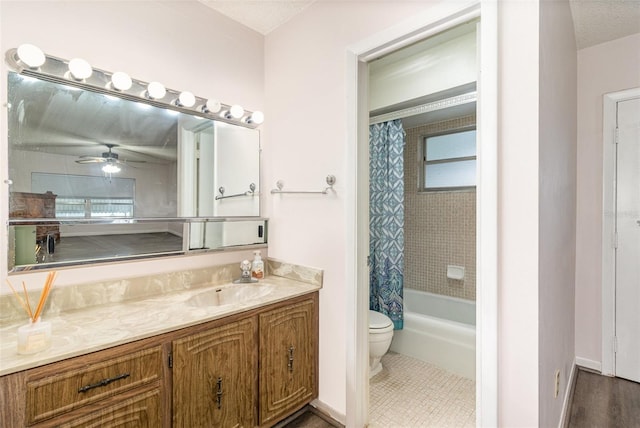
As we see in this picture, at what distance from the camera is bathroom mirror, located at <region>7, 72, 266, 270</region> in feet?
4.39

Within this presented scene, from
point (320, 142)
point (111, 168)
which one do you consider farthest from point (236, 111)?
point (111, 168)

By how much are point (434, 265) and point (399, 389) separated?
1.49 m

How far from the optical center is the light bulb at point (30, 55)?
1280mm

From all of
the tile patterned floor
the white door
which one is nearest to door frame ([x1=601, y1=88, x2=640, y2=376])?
the white door

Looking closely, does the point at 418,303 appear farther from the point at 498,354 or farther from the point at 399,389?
the point at 498,354

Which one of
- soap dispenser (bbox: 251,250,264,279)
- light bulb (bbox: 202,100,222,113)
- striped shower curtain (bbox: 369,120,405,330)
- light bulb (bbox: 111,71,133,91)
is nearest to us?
light bulb (bbox: 111,71,133,91)

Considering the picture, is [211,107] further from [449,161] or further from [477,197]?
[449,161]

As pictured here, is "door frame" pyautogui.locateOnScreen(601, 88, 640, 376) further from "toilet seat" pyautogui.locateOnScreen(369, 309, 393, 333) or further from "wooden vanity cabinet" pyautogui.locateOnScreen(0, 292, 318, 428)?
"wooden vanity cabinet" pyautogui.locateOnScreen(0, 292, 318, 428)

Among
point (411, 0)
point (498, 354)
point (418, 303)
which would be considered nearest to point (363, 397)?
point (498, 354)

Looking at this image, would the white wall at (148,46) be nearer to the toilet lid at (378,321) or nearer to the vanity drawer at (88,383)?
the vanity drawer at (88,383)

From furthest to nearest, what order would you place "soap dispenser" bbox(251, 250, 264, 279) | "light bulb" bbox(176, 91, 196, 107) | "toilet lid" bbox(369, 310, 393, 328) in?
"toilet lid" bbox(369, 310, 393, 328)
"soap dispenser" bbox(251, 250, 264, 279)
"light bulb" bbox(176, 91, 196, 107)

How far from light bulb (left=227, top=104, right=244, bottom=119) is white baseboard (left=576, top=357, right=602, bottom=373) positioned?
3265 millimetres

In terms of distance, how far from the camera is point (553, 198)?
146cm

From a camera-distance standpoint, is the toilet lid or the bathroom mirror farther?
the toilet lid
